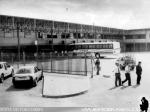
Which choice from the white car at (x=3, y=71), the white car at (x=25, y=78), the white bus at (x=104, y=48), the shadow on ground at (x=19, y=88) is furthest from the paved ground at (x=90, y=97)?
the white bus at (x=104, y=48)

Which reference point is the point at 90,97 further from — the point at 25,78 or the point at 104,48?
the point at 104,48

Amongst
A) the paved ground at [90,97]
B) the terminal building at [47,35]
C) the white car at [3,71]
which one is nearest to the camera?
the paved ground at [90,97]

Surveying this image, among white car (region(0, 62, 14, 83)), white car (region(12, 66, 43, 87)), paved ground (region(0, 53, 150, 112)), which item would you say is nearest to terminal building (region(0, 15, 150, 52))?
white car (region(0, 62, 14, 83))

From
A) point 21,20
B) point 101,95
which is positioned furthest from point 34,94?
point 21,20

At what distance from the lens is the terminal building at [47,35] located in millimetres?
42997

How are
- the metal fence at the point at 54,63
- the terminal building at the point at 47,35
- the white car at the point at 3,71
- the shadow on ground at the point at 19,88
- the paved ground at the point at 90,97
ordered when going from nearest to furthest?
the paved ground at the point at 90,97, the shadow on ground at the point at 19,88, the white car at the point at 3,71, the metal fence at the point at 54,63, the terminal building at the point at 47,35

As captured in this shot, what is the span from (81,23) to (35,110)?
6051 centimetres

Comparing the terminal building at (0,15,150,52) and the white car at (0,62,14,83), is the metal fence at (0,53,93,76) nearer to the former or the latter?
the terminal building at (0,15,150,52)

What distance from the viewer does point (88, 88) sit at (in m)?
15.4

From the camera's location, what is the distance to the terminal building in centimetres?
4300

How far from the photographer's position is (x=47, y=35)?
5344cm

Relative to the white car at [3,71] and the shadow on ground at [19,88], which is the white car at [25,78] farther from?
the white car at [3,71]

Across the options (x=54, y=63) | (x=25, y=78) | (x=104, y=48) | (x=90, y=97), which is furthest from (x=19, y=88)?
(x=104, y=48)

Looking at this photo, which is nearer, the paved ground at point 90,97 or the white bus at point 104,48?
the paved ground at point 90,97
